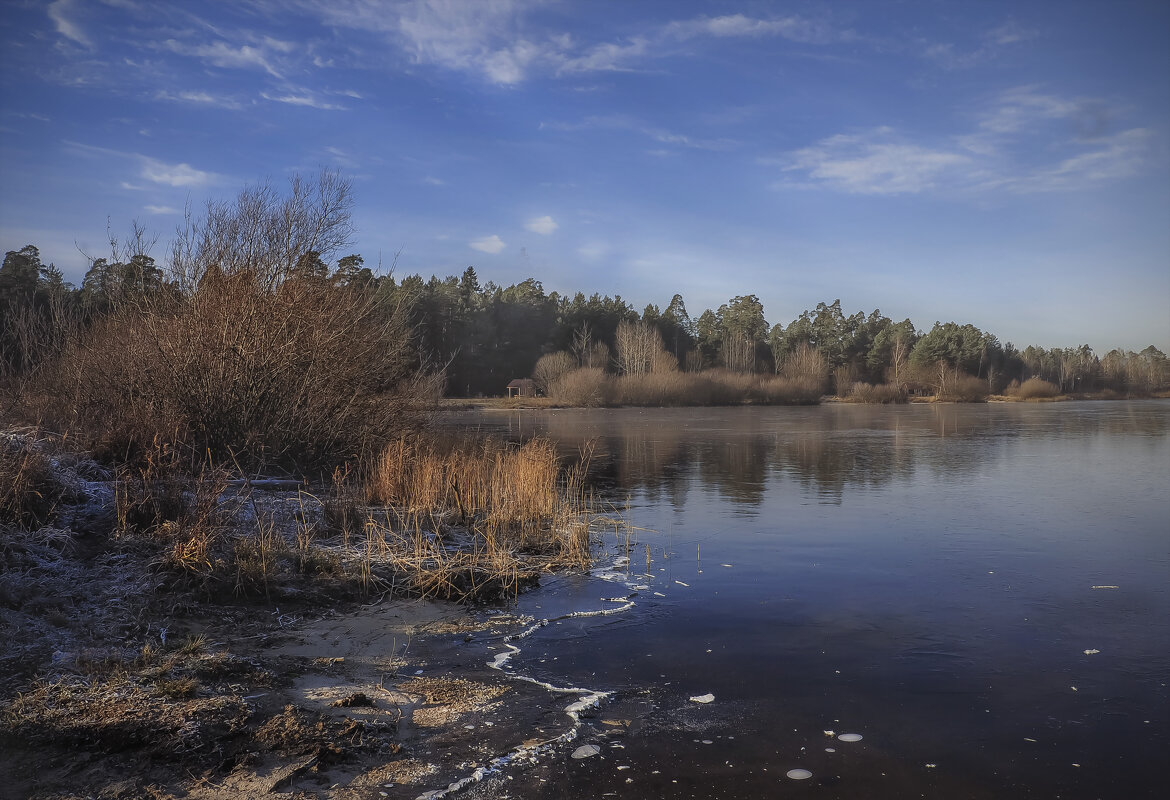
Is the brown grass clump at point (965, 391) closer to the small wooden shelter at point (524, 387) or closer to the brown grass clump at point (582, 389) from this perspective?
the brown grass clump at point (582, 389)

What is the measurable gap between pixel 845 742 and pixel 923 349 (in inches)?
3836

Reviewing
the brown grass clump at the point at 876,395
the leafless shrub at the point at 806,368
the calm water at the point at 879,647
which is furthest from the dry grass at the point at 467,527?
the brown grass clump at the point at 876,395

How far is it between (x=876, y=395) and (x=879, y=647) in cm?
7773

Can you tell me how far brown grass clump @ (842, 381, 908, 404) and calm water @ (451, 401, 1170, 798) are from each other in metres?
66.0

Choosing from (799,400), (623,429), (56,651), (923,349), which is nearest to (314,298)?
(56,651)

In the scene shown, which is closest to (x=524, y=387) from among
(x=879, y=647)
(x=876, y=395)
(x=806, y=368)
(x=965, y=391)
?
(x=806, y=368)

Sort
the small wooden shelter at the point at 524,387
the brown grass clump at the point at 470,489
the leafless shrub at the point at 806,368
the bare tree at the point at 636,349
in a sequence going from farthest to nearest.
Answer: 1. the leafless shrub at the point at 806,368
2. the bare tree at the point at 636,349
3. the small wooden shelter at the point at 524,387
4. the brown grass clump at the point at 470,489

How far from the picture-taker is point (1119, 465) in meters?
19.8

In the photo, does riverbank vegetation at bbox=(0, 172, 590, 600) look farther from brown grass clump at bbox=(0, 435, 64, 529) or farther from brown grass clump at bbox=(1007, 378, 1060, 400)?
brown grass clump at bbox=(1007, 378, 1060, 400)

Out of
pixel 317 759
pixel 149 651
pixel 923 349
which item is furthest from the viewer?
pixel 923 349

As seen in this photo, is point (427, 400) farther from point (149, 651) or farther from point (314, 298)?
point (149, 651)

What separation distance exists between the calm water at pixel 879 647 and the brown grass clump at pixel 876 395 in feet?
217

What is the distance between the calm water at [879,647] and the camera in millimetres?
4602

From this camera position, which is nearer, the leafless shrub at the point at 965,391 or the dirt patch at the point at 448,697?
the dirt patch at the point at 448,697
